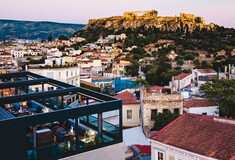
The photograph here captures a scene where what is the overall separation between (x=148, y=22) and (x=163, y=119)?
13824 cm

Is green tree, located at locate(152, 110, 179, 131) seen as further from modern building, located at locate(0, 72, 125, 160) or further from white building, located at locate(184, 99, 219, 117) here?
modern building, located at locate(0, 72, 125, 160)

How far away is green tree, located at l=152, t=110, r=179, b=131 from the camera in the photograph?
62.4 feet

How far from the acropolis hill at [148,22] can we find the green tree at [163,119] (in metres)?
126

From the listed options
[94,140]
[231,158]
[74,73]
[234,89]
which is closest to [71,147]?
[94,140]

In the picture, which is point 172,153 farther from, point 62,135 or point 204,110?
point 204,110

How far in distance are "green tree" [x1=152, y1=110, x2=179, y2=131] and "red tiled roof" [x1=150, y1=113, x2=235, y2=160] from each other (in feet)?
12.2

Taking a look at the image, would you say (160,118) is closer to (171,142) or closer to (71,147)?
(171,142)

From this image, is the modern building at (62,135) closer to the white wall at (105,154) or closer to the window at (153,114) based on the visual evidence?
the white wall at (105,154)

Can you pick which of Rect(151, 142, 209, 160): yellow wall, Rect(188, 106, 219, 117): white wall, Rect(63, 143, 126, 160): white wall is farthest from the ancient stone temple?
Rect(63, 143, 126, 160): white wall

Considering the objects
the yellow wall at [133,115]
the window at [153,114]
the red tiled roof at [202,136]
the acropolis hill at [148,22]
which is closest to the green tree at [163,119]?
the window at [153,114]

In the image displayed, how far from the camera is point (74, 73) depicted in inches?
1362

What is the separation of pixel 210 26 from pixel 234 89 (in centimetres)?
13045

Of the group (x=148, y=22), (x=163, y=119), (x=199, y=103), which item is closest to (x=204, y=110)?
(x=199, y=103)

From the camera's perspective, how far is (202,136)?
1341 centimetres
